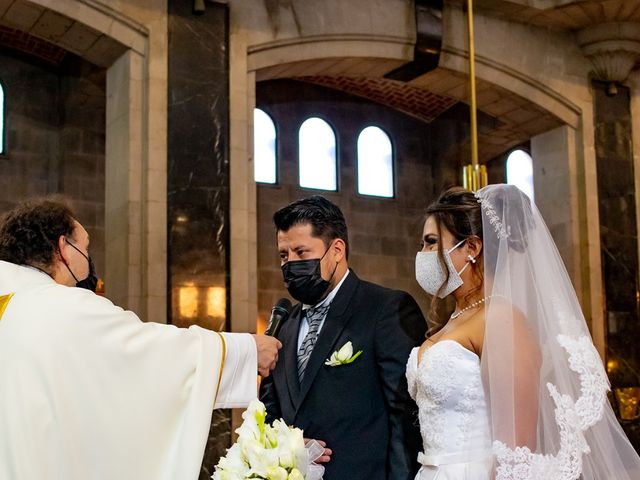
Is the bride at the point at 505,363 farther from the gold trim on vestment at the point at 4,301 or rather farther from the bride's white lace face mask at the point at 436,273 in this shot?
the gold trim on vestment at the point at 4,301

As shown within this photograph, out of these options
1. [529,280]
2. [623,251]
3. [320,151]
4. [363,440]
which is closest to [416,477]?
[363,440]

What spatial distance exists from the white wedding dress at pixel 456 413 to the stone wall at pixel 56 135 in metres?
9.08

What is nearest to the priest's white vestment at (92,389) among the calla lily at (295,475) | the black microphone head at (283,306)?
the black microphone head at (283,306)

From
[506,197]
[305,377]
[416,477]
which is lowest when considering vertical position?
[416,477]

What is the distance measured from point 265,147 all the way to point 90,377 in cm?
1064

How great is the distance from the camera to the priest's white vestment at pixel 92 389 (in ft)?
11.9

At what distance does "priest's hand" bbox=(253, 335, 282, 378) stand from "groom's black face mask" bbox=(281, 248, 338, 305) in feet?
0.75

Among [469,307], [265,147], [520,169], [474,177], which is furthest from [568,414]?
[520,169]

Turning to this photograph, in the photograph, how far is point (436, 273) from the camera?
151 inches

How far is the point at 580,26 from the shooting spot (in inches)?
463

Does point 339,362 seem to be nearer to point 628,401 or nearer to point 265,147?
point 628,401

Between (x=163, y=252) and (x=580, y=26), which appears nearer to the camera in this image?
(x=163, y=252)

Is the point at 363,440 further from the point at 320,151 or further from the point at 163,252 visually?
the point at 320,151

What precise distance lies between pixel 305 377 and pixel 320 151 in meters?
11.0
